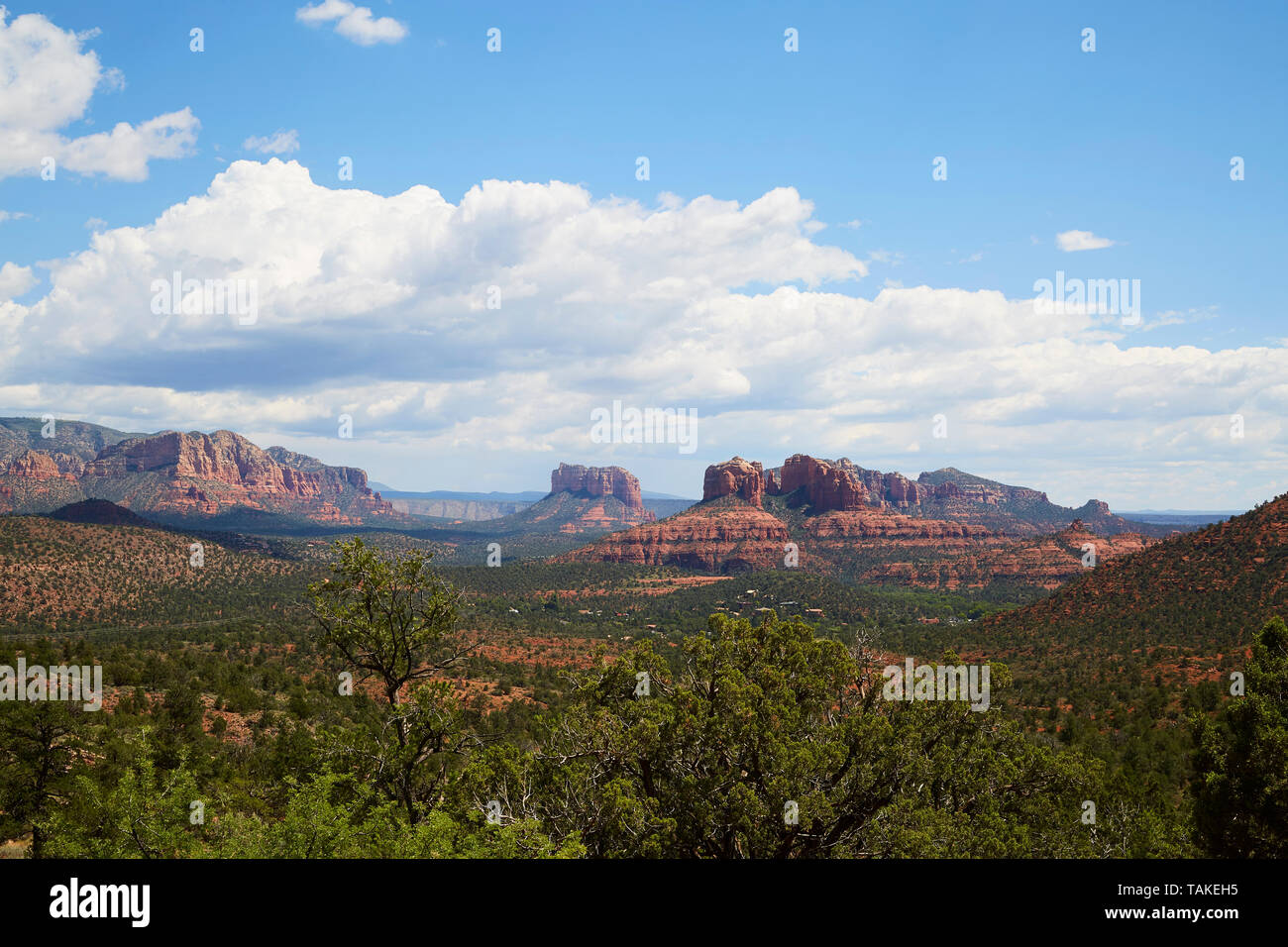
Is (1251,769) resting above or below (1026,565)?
above

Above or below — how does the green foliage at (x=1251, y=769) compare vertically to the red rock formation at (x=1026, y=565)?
above

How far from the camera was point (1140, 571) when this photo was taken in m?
92.5

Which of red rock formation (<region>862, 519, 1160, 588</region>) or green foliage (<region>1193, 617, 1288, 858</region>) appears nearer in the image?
green foliage (<region>1193, 617, 1288, 858</region>)

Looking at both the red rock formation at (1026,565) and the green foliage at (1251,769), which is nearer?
the green foliage at (1251,769)

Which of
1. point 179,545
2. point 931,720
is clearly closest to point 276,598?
point 179,545

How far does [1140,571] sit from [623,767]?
96.3 metres

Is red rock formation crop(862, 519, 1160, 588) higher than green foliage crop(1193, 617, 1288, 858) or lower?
lower

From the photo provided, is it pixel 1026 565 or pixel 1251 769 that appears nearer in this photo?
pixel 1251 769
